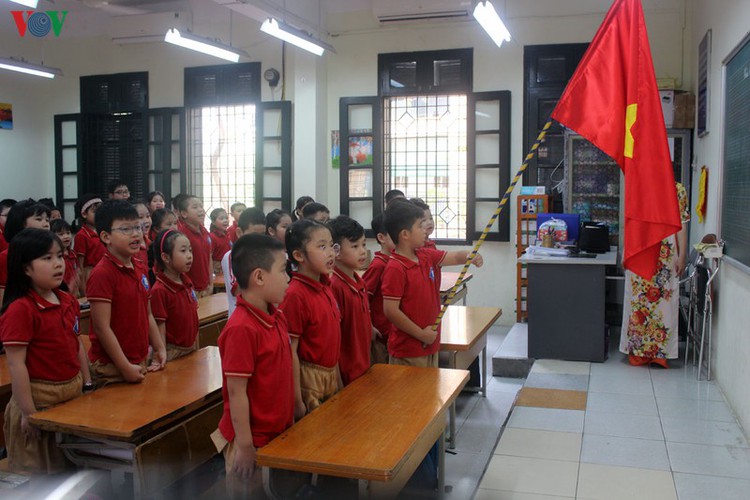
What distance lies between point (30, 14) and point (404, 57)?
12.1ft

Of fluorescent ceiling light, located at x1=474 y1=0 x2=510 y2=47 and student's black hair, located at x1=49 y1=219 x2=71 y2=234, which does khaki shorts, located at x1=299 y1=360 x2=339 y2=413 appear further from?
fluorescent ceiling light, located at x1=474 y1=0 x2=510 y2=47

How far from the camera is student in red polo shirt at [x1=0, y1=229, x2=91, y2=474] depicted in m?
2.44

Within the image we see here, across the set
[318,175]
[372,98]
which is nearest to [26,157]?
[318,175]

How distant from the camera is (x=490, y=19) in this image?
221 inches

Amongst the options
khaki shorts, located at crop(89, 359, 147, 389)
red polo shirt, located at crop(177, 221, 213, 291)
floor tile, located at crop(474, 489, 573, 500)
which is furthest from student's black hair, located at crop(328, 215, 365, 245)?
red polo shirt, located at crop(177, 221, 213, 291)

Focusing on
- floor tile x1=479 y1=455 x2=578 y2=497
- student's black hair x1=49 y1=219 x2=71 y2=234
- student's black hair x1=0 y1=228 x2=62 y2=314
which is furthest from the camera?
student's black hair x1=49 y1=219 x2=71 y2=234

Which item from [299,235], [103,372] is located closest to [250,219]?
[103,372]

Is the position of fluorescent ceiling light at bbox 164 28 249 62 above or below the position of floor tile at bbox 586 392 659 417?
above

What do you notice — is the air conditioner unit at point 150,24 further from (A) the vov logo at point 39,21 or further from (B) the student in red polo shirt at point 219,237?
(B) the student in red polo shirt at point 219,237

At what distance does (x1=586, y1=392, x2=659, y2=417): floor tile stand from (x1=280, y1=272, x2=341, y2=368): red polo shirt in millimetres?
2147

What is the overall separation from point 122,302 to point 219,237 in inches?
140

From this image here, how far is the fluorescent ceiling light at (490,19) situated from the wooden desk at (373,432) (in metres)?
3.46

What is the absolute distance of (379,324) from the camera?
3.46 meters

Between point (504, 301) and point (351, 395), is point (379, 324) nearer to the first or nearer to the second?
point (351, 395)
